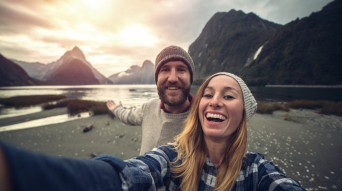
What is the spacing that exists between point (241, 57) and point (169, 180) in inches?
5222

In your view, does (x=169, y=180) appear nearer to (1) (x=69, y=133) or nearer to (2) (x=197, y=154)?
(2) (x=197, y=154)

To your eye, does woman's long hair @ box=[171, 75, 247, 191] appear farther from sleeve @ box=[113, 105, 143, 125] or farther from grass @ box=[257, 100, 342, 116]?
grass @ box=[257, 100, 342, 116]

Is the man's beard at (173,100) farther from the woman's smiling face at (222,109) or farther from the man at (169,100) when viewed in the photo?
the woman's smiling face at (222,109)

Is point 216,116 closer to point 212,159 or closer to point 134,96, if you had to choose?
point 212,159

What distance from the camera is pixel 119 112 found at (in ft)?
13.9

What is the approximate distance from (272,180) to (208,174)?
83 centimetres

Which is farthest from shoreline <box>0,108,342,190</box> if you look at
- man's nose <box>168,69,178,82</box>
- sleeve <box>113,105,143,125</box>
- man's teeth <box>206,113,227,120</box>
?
man's nose <box>168,69,178,82</box>

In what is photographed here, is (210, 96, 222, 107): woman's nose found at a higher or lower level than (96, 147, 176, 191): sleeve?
higher

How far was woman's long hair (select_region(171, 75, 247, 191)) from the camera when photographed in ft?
6.69

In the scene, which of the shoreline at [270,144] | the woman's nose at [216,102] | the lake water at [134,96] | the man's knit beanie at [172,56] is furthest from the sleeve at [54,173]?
the lake water at [134,96]

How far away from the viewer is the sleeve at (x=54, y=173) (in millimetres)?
567

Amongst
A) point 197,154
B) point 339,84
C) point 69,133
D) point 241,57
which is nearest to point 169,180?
point 197,154

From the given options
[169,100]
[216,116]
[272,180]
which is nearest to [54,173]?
[216,116]

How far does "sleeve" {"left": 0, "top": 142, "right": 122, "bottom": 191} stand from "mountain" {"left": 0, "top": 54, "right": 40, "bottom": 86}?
643 feet
